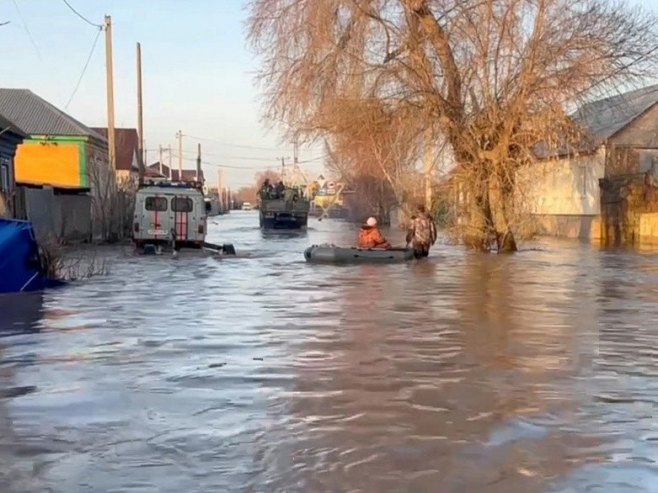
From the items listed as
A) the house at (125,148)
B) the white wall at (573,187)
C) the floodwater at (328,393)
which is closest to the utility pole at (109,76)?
the white wall at (573,187)

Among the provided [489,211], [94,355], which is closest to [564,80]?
[489,211]

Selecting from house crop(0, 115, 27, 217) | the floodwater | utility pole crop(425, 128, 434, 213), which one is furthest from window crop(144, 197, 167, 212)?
the floodwater

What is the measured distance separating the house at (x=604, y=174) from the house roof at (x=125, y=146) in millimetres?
40960

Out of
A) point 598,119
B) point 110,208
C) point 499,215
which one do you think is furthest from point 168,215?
point 598,119

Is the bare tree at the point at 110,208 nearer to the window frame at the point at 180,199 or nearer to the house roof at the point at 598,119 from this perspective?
the window frame at the point at 180,199

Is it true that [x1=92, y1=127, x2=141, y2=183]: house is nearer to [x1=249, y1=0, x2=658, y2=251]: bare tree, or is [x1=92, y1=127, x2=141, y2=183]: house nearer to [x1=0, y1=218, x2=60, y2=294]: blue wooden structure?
[x1=249, y1=0, x2=658, y2=251]: bare tree

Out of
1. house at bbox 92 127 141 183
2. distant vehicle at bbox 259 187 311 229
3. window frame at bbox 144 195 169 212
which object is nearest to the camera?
window frame at bbox 144 195 169 212

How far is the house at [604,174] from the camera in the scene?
41.0 meters

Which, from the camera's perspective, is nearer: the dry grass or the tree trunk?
the dry grass

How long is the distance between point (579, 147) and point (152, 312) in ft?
62.8

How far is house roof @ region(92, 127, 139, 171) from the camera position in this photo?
79750 millimetres

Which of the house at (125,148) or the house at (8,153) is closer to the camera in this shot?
the house at (8,153)

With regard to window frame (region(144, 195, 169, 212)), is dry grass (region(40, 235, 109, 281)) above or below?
below

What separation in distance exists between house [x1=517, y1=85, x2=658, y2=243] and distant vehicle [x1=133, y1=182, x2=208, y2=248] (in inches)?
566
